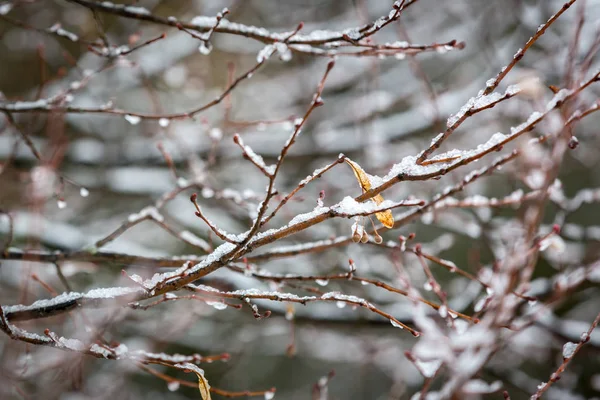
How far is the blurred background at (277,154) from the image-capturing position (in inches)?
111

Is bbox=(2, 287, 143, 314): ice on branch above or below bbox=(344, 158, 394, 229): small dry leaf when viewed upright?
below

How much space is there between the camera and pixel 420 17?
15.5ft

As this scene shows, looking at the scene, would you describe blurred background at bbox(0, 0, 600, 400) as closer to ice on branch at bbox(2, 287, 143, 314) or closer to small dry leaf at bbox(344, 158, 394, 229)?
ice on branch at bbox(2, 287, 143, 314)

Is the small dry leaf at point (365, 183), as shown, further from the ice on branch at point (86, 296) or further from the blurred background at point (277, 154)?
the blurred background at point (277, 154)

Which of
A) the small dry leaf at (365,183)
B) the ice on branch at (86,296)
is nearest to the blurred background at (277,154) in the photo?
the ice on branch at (86,296)

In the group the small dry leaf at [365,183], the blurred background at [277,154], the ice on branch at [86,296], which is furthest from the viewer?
the blurred background at [277,154]

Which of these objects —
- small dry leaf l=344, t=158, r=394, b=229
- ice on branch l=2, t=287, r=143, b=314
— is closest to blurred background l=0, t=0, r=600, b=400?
ice on branch l=2, t=287, r=143, b=314

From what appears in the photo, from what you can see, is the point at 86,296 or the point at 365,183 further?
the point at 86,296

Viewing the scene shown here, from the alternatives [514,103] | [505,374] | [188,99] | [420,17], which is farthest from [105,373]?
[420,17]

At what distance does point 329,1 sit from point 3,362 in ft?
14.7

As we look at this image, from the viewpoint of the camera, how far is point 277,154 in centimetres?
390

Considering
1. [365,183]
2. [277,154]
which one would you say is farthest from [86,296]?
[277,154]

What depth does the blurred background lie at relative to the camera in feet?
9.29

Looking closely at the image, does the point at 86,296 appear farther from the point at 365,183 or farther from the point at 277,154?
the point at 277,154
